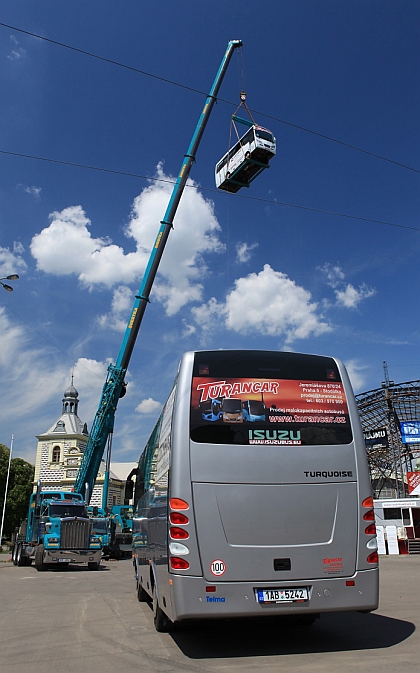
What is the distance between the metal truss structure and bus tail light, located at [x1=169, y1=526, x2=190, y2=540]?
143ft

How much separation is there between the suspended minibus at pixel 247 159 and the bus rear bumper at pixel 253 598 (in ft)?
43.3

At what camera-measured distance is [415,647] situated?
6.43 meters

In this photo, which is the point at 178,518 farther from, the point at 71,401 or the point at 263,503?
the point at 71,401

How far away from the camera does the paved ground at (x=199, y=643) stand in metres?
5.69

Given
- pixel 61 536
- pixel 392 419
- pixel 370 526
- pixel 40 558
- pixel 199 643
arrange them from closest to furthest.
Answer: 1. pixel 370 526
2. pixel 199 643
3. pixel 61 536
4. pixel 40 558
5. pixel 392 419

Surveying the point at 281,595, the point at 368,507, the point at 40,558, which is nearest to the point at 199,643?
the point at 281,595

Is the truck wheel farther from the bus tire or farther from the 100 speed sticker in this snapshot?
the 100 speed sticker

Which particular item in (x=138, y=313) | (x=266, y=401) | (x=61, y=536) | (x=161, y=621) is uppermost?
(x=138, y=313)

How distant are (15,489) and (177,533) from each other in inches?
2323

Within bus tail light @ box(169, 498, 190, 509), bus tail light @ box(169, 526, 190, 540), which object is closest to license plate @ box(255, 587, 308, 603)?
bus tail light @ box(169, 526, 190, 540)

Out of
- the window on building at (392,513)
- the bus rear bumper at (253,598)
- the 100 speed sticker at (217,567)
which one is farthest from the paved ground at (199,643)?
the window on building at (392,513)

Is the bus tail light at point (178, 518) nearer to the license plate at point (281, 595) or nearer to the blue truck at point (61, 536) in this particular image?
the license plate at point (281, 595)

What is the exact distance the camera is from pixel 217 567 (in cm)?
593

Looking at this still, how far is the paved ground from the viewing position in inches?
224
